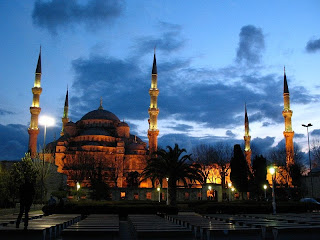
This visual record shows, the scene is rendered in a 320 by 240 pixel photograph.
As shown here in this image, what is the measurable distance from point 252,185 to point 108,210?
1063 inches

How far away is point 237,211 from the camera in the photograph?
22734mm

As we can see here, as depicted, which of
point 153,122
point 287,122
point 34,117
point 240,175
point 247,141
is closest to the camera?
point 240,175

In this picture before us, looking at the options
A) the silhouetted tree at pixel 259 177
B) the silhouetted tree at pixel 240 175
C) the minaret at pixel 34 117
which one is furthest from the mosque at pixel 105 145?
the silhouetted tree at pixel 240 175

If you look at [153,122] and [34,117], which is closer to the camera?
[34,117]

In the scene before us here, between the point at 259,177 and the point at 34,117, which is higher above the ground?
the point at 34,117

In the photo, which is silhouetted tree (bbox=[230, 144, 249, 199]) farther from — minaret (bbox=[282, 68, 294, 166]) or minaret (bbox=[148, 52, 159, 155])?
minaret (bbox=[148, 52, 159, 155])

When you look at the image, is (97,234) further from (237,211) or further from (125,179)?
(125,179)

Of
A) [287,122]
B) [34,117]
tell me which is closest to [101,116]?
[34,117]

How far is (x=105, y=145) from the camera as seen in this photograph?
7169cm

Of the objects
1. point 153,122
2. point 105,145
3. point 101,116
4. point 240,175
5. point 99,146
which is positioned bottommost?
point 240,175

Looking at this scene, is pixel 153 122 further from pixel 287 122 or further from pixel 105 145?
pixel 287 122

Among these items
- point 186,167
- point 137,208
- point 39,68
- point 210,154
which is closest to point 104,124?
point 39,68

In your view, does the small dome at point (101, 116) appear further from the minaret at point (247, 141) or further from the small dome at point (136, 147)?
the minaret at point (247, 141)

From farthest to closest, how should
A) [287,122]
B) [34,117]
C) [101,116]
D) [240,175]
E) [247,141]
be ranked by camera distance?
[101,116]
[247,141]
[287,122]
[34,117]
[240,175]
